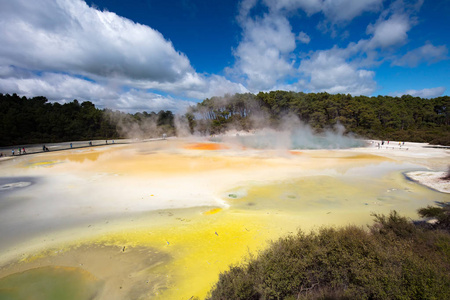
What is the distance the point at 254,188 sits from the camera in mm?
10492

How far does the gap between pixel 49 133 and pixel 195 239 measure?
41030 mm

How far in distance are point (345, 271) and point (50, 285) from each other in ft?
19.2

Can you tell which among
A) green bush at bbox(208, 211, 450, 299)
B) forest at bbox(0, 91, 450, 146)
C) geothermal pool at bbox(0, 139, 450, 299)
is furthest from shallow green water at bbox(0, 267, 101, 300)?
forest at bbox(0, 91, 450, 146)

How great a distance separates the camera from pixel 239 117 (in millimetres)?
49781

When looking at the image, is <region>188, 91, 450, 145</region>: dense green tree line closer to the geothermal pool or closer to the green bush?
the geothermal pool

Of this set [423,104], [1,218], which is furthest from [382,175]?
[423,104]

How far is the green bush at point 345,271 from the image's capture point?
9.62 ft

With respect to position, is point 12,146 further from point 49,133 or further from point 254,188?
point 254,188

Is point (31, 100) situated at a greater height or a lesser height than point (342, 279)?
greater

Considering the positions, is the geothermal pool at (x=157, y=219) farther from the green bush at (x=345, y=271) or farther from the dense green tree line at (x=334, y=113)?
the dense green tree line at (x=334, y=113)

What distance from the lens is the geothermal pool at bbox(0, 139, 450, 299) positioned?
179 inches

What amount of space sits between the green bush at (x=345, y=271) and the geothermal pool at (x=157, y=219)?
135 centimetres

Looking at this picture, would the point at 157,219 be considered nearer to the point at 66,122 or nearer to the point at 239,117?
the point at 66,122

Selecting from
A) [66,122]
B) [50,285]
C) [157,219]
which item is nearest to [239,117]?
[66,122]
